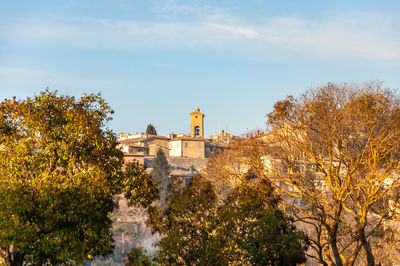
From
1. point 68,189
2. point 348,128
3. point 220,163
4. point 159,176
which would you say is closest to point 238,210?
point 68,189

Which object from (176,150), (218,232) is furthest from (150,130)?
(218,232)

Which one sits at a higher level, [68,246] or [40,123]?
[40,123]

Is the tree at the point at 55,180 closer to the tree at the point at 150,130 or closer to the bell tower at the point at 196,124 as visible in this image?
the tree at the point at 150,130

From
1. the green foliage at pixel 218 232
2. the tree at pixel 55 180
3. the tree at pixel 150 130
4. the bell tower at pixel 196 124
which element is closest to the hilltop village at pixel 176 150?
the tree at pixel 150 130

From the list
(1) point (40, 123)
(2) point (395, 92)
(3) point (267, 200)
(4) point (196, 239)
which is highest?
(2) point (395, 92)

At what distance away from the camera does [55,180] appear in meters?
11.8

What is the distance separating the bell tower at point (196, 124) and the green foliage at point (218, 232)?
9837 cm

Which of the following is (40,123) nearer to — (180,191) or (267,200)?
(180,191)

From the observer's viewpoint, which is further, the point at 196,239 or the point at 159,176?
the point at 159,176

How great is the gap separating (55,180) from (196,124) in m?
101

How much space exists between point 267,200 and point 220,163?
28492 millimetres

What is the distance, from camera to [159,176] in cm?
6744

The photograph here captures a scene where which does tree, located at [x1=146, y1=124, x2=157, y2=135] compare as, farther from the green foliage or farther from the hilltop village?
the green foliage

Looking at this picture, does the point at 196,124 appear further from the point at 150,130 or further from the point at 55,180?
the point at 55,180
